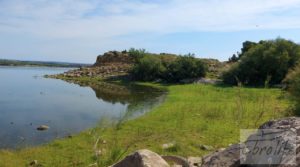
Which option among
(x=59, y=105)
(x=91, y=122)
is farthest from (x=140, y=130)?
(x=59, y=105)

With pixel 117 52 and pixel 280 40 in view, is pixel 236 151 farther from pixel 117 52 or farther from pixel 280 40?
pixel 117 52

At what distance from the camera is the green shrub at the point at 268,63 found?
158ft

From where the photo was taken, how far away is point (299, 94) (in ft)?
55.1

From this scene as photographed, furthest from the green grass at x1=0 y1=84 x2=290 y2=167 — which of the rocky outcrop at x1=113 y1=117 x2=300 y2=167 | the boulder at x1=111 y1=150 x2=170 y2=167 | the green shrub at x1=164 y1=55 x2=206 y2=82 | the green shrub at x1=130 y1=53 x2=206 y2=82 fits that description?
the green shrub at x1=130 y1=53 x2=206 y2=82

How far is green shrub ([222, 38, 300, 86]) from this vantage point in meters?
48.3

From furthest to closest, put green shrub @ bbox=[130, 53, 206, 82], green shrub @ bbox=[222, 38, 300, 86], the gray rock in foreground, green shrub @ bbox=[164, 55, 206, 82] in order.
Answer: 1. green shrub @ bbox=[130, 53, 206, 82]
2. green shrub @ bbox=[164, 55, 206, 82]
3. green shrub @ bbox=[222, 38, 300, 86]
4. the gray rock in foreground

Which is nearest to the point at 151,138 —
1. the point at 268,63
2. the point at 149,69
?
the point at 268,63

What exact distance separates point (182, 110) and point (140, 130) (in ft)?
22.9

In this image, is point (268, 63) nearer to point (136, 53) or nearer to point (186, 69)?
point (186, 69)

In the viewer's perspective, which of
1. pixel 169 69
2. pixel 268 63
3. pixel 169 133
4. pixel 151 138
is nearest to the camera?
pixel 151 138

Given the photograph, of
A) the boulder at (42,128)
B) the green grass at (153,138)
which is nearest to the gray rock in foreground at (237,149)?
the green grass at (153,138)

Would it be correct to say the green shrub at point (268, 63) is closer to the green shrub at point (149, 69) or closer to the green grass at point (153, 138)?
the green shrub at point (149, 69)

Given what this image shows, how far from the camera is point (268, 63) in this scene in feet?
160

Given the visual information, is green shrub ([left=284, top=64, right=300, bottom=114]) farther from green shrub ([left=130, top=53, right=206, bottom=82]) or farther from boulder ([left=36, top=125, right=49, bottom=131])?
green shrub ([left=130, top=53, right=206, bottom=82])
